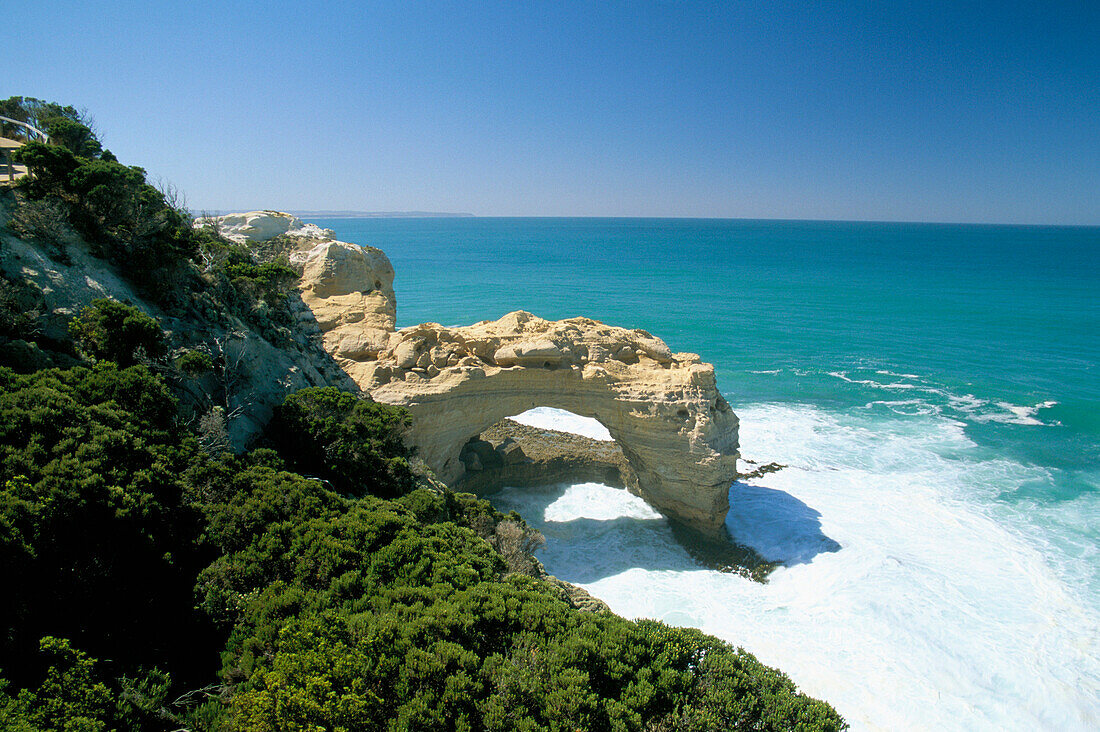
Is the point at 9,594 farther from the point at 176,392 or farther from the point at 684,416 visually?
the point at 684,416

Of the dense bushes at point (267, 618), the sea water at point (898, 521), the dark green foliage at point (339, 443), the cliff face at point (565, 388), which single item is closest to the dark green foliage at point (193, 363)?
the dense bushes at point (267, 618)

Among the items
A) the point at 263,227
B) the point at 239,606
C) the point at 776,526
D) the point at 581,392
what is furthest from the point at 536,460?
the point at 263,227

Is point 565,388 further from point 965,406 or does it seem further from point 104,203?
point 965,406

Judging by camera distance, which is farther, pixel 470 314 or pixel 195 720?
pixel 470 314

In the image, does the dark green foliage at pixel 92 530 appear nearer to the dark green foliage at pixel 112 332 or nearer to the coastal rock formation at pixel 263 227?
the dark green foliage at pixel 112 332

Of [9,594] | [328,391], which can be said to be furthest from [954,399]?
[9,594]
